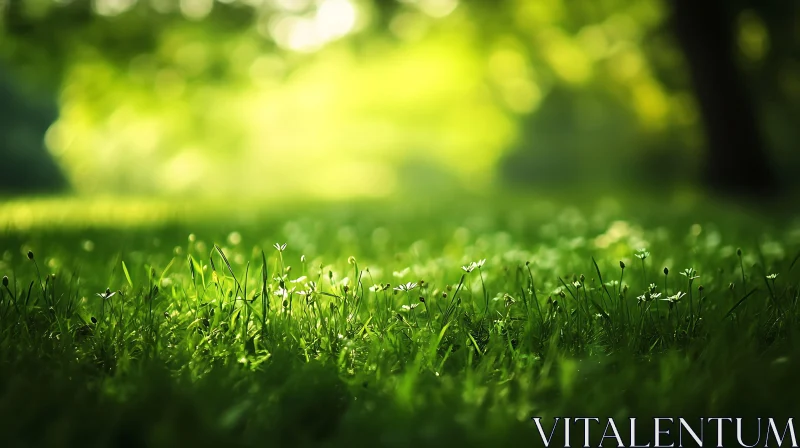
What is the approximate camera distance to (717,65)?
10250 mm

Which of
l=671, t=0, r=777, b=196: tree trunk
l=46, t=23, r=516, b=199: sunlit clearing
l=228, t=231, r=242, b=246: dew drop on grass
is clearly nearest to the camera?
l=228, t=231, r=242, b=246: dew drop on grass

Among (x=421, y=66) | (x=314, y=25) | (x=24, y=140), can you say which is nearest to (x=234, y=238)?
(x=314, y=25)

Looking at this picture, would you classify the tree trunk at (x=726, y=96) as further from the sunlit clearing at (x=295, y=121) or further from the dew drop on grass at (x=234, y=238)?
the dew drop on grass at (x=234, y=238)

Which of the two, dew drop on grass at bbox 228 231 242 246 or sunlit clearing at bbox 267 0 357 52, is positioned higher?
sunlit clearing at bbox 267 0 357 52

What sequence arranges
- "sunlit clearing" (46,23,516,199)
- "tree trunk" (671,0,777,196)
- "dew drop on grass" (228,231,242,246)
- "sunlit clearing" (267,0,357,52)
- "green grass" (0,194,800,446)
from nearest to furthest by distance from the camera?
"green grass" (0,194,800,446)
"dew drop on grass" (228,231,242,246)
"tree trunk" (671,0,777,196)
"sunlit clearing" (267,0,357,52)
"sunlit clearing" (46,23,516,199)

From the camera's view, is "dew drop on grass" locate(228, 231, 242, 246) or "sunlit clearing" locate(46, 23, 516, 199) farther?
"sunlit clearing" locate(46, 23, 516, 199)

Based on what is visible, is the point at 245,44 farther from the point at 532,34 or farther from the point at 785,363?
the point at 785,363

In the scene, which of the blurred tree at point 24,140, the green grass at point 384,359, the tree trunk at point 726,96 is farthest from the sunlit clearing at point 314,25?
the blurred tree at point 24,140

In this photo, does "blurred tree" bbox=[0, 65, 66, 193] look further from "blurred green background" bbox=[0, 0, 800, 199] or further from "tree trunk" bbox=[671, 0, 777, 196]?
"tree trunk" bbox=[671, 0, 777, 196]

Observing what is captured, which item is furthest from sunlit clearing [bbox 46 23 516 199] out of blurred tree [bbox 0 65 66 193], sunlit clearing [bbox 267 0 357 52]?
blurred tree [bbox 0 65 66 193]

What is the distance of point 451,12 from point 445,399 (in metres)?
12.1

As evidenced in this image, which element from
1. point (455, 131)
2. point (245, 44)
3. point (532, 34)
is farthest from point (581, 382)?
point (455, 131)

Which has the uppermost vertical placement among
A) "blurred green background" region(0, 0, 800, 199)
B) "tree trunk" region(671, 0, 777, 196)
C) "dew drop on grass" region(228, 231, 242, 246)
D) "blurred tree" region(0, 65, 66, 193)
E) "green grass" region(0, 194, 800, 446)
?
"blurred tree" region(0, 65, 66, 193)

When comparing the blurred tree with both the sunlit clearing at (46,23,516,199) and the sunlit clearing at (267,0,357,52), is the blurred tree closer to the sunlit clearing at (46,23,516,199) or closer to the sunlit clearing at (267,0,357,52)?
the sunlit clearing at (46,23,516,199)
